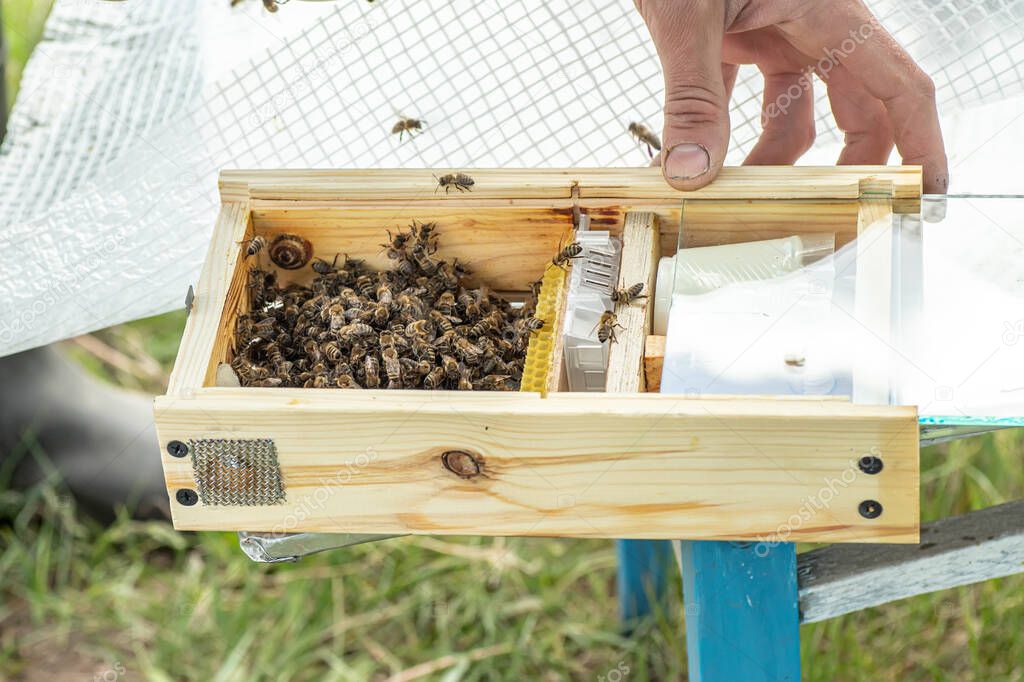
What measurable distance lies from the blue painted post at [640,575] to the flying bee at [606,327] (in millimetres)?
1595

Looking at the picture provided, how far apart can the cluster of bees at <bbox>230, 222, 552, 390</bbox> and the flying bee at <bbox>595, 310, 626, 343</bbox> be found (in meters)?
0.14

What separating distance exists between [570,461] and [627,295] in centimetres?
41

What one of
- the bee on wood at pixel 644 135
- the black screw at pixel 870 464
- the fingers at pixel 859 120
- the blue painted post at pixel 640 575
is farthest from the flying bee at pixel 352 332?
the blue painted post at pixel 640 575

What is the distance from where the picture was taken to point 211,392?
6.26ft

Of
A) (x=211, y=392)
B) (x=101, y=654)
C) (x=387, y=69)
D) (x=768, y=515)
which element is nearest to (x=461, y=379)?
(x=211, y=392)

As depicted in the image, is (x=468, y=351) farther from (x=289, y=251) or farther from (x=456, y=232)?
(x=289, y=251)

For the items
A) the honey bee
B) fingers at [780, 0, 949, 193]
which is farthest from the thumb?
the honey bee

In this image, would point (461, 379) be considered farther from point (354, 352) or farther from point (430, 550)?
point (430, 550)

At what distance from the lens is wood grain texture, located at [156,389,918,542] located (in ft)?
→ 5.77

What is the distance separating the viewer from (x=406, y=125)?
9.53 feet

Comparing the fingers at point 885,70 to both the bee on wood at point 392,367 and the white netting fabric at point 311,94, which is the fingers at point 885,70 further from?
the bee on wood at point 392,367

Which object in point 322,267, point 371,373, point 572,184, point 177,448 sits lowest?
point 177,448

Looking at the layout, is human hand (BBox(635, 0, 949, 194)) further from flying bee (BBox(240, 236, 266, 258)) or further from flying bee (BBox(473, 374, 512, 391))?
flying bee (BBox(240, 236, 266, 258))

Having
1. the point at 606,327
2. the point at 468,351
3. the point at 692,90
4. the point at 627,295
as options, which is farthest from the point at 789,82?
the point at 468,351
